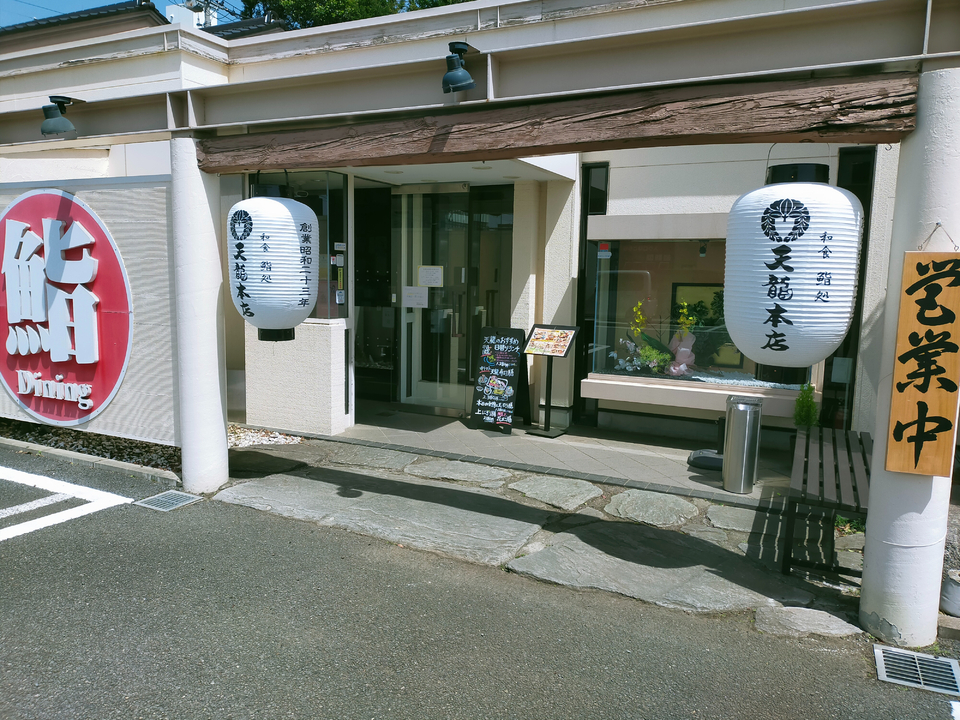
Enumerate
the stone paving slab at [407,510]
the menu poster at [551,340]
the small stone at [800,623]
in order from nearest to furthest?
the small stone at [800,623] → the stone paving slab at [407,510] → the menu poster at [551,340]

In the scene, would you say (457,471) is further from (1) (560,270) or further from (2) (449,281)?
(2) (449,281)

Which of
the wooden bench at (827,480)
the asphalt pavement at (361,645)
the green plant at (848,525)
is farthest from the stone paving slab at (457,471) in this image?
the green plant at (848,525)

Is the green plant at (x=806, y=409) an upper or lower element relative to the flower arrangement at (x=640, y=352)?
lower

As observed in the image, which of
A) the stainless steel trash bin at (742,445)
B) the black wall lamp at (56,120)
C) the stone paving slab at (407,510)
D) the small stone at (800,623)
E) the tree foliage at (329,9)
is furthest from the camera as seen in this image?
the tree foliage at (329,9)

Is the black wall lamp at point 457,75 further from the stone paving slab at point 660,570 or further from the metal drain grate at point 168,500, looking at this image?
the metal drain grate at point 168,500

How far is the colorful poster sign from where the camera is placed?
3506 mm

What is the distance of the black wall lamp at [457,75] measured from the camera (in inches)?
175

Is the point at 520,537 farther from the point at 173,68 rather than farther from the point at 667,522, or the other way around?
the point at 173,68

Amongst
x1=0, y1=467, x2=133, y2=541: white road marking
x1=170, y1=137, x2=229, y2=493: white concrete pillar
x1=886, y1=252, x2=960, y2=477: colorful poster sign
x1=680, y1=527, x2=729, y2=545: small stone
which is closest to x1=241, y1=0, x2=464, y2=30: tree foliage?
x1=170, y1=137, x2=229, y2=493: white concrete pillar

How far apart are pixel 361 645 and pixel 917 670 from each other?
9.83ft

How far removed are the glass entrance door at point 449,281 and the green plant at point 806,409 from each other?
12.5 feet

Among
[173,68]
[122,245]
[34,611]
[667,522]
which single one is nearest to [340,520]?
[34,611]

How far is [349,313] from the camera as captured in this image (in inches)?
338

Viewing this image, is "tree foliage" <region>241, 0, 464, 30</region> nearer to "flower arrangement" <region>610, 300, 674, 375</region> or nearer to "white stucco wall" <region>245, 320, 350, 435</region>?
"white stucco wall" <region>245, 320, 350, 435</region>
